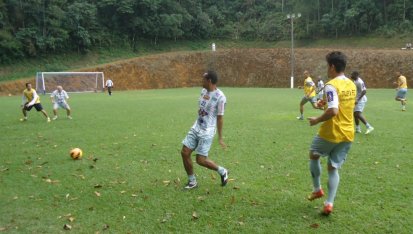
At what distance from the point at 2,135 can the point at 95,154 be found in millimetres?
5201

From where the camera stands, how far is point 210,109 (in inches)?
261

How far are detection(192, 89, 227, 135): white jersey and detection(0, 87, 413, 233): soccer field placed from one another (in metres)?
1.08

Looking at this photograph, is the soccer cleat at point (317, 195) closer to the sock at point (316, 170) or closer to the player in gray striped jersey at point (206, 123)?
the sock at point (316, 170)

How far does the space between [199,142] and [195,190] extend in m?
0.84

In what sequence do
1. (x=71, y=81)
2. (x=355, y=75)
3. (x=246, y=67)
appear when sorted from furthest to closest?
1. (x=246, y=67)
2. (x=71, y=81)
3. (x=355, y=75)

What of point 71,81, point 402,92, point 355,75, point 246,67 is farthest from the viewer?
point 246,67

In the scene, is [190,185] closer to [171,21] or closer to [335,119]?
[335,119]

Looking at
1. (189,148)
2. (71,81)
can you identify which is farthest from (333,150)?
(71,81)

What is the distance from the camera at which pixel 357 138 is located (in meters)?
11.2

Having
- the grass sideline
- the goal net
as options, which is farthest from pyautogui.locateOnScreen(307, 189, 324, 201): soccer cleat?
the grass sideline

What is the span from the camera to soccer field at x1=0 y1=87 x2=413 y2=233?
17.5ft

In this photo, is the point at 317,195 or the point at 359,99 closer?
the point at 317,195

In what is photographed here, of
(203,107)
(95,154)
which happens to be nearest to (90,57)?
(95,154)

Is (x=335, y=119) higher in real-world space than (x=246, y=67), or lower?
lower
